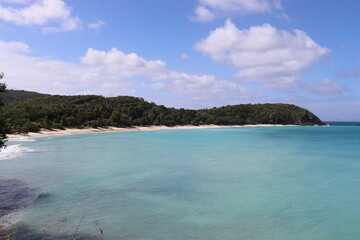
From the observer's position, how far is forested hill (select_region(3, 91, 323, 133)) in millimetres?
68688

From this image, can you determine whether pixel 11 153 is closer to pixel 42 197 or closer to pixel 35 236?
pixel 42 197

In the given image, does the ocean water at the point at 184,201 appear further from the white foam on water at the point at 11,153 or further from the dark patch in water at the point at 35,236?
the white foam on water at the point at 11,153

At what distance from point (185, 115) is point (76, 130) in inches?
2060

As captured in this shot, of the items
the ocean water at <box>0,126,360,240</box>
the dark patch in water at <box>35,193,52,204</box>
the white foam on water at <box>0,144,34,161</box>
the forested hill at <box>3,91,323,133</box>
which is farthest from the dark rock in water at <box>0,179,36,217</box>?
the forested hill at <box>3,91,323,133</box>

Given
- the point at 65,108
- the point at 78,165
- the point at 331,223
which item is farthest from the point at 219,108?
the point at 331,223

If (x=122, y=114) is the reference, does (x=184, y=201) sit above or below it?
below

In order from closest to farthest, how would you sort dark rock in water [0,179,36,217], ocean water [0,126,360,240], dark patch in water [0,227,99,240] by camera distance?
dark patch in water [0,227,99,240]
ocean water [0,126,360,240]
dark rock in water [0,179,36,217]

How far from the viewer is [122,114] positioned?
8956 centimetres

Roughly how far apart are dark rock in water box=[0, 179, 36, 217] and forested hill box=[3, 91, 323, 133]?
2568cm

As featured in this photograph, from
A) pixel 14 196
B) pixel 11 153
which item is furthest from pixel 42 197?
pixel 11 153

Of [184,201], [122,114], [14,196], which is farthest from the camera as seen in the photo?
[122,114]

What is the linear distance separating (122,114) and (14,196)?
77.4 metres

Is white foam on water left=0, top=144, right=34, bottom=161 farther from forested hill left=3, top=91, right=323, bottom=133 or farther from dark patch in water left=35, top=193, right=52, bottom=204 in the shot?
dark patch in water left=35, top=193, right=52, bottom=204

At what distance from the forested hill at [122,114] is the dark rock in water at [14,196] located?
84.3ft
